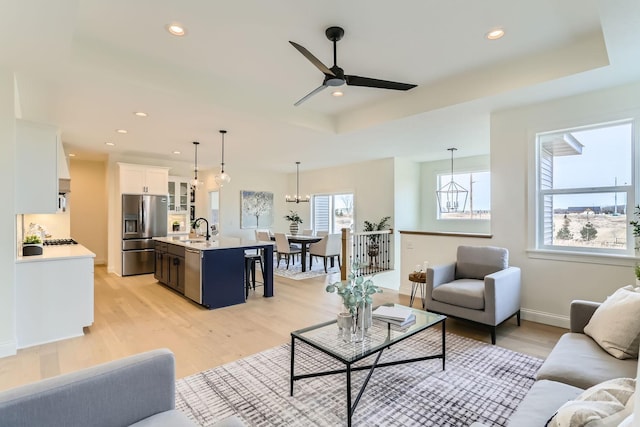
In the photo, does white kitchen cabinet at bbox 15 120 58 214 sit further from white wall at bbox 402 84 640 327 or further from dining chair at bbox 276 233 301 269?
white wall at bbox 402 84 640 327

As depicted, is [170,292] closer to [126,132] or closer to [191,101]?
[126,132]

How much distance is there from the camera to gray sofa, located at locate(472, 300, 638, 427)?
1396 mm

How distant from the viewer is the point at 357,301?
2.18 metres

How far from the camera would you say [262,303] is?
464 cm

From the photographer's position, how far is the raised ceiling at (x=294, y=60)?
2453 mm

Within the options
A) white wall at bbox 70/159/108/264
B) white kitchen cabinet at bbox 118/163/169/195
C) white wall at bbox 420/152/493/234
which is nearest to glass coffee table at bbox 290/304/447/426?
white wall at bbox 420/152/493/234

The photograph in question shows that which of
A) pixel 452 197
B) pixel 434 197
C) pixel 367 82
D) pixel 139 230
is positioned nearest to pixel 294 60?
pixel 367 82

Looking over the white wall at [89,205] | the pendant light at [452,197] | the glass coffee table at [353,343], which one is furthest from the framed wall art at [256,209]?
the glass coffee table at [353,343]

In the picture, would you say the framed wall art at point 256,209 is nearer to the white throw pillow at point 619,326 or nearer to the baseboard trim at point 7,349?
the baseboard trim at point 7,349

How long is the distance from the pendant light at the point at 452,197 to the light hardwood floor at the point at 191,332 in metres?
3.56

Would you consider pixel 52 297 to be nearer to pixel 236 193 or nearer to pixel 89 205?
pixel 89 205

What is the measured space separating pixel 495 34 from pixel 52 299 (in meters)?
5.10

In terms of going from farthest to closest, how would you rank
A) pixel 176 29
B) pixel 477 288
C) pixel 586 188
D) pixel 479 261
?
pixel 479 261 → pixel 586 188 → pixel 477 288 → pixel 176 29

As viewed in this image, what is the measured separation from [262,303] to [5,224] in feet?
9.66
